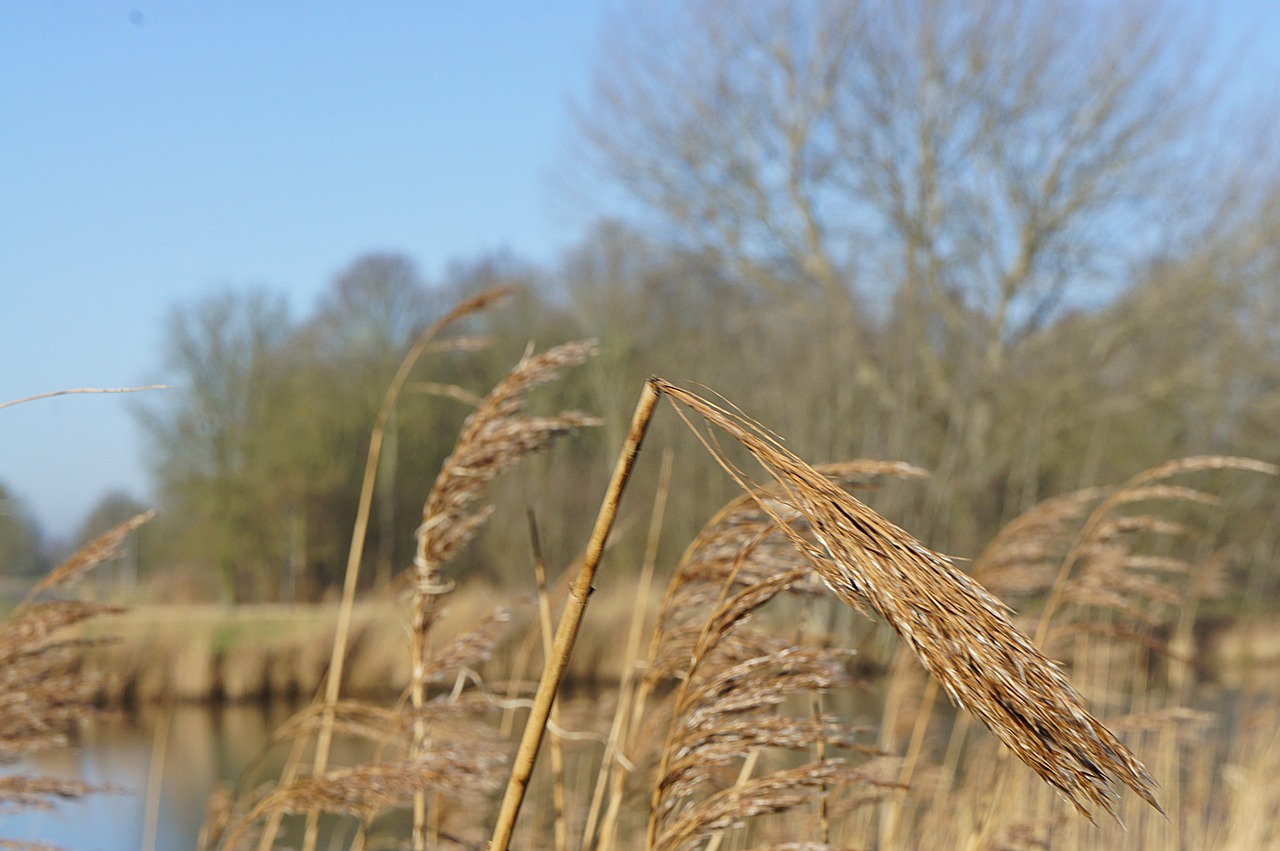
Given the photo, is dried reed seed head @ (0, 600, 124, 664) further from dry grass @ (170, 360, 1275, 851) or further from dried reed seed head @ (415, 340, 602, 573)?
dried reed seed head @ (415, 340, 602, 573)

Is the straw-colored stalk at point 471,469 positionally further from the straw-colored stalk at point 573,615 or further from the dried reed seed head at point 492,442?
the straw-colored stalk at point 573,615

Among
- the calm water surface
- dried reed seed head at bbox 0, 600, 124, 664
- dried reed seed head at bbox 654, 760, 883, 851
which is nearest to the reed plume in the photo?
dried reed seed head at bbox 654, 760, 883, 851

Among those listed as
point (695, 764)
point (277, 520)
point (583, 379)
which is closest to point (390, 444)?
point (277, 520)

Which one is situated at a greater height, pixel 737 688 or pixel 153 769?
pixel 737 688

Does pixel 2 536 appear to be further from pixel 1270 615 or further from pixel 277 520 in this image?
pixel 1270 615

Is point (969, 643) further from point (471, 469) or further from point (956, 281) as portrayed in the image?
point (956, 281)

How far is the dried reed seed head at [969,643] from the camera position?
88 centimetres

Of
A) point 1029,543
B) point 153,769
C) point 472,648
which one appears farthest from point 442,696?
point 153,769

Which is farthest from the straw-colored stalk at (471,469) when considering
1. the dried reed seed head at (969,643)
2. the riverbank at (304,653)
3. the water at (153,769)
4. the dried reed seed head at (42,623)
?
the riverbank at (304,653)

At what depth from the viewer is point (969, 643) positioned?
90 cm

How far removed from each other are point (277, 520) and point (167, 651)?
8785 mm

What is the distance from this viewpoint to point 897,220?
17.8 meters

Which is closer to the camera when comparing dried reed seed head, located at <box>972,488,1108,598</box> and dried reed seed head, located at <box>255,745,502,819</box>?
dried reed seed head, located at <box>255,745,502,819</box>

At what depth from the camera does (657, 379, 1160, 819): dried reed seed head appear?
34.6 inches
